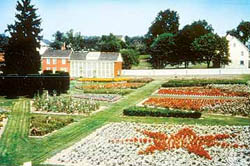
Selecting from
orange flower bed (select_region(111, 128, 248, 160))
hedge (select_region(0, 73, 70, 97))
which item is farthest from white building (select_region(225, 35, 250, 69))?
orange flower bed (select_region(111, 128, 248, 160))

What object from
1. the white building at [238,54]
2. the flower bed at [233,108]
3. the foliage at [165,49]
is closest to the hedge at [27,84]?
the flower bed at [233,108]

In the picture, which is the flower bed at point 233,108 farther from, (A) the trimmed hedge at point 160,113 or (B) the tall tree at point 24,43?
(B) the tall tree at point 24,43

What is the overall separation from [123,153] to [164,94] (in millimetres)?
20845

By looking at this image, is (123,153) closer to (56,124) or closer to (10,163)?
(10,163)

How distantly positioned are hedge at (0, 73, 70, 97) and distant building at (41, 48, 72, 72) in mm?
27430

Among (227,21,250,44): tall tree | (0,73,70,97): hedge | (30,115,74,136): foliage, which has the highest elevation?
(227,21,250,44): tall tree

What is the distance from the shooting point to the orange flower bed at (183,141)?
47.9ft

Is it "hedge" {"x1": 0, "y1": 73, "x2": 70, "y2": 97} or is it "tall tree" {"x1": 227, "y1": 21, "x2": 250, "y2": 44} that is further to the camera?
"tall tree" {"x1": 227, "y1": 21, "x2": 250, "y2": 44}

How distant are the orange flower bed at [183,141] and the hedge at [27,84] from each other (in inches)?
706

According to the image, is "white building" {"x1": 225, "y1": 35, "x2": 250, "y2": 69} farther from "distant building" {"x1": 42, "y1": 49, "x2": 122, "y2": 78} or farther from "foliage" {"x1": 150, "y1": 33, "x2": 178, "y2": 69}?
"distant building" {"x1": 42, "y1": 49, "x2": 122, "y2": 78}

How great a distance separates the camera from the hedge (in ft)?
106

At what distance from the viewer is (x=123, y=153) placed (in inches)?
565

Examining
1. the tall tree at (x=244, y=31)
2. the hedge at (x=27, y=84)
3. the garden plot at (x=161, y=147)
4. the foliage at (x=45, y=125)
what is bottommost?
the garden plot at (x=161, y=147)

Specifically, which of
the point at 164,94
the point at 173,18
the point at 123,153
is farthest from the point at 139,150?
the point at 173,18
